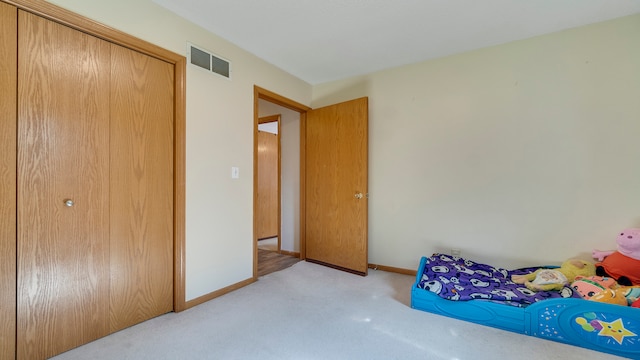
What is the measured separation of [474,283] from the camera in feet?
7.14

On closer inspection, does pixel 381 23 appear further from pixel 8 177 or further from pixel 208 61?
pixel 8 177

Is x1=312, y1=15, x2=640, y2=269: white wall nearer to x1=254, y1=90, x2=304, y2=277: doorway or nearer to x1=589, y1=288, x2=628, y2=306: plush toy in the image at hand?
x1=589, y1=288, x2=628, y2=306: plush toy

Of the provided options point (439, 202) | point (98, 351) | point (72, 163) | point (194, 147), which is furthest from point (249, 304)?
point (439, 202)

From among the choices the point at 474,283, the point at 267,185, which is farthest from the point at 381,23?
the point at 267,185

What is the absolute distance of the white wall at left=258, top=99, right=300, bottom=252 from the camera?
12.3ft

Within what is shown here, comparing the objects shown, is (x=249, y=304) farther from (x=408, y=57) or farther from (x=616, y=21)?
(x=616, y=21)

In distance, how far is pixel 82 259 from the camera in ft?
5.47

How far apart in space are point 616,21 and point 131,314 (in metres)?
4.33

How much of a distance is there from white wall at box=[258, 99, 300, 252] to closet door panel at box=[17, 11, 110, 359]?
7.43 ft

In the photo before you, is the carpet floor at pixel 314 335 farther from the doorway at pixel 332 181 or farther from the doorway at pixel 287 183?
the doorway at pixel 287 183

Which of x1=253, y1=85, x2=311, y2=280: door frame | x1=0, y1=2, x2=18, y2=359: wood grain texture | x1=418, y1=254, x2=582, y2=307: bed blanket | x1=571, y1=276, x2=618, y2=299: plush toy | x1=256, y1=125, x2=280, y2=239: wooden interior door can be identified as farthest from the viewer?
x1=256, y1=125, x2=280, y2=239: wooden interior door

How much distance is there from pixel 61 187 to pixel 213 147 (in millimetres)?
1023

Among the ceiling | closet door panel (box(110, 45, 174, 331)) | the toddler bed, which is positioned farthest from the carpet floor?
the ceiling

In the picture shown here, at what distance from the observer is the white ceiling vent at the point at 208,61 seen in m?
2.20
